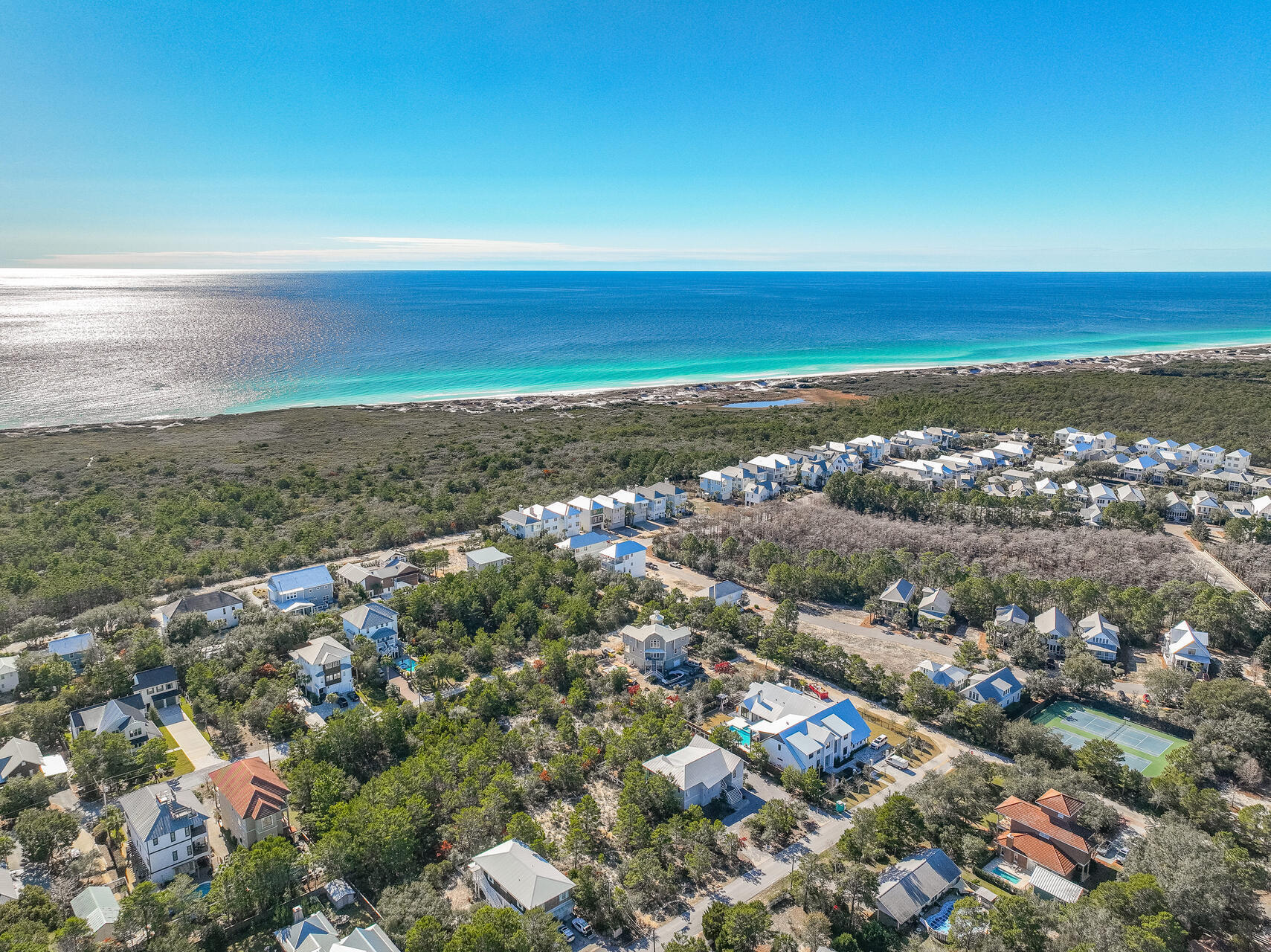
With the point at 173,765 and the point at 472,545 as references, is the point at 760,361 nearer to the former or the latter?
the point at 472,545

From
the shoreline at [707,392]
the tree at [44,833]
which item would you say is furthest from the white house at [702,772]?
the shoreline at [707,392]

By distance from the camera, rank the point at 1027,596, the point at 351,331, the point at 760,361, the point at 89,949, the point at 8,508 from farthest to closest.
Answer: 1. the point at 351,331
2. the point at 760,361
3. the point at 8,508
4. the point at 1027,596
5. the point at 89,949

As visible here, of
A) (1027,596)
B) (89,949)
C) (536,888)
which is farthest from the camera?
(1027,596)

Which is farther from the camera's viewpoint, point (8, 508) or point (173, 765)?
point (8, 508)

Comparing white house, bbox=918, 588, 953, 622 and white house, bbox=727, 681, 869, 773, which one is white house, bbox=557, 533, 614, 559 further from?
white house, bbox=918, 588, 953, 622

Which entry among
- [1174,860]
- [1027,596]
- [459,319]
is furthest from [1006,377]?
[459,319]

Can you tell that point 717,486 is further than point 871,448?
No

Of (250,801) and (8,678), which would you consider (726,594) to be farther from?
(8,678)

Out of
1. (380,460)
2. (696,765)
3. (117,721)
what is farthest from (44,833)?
(380,460)

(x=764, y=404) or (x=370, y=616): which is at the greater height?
(x=764, y=404)
